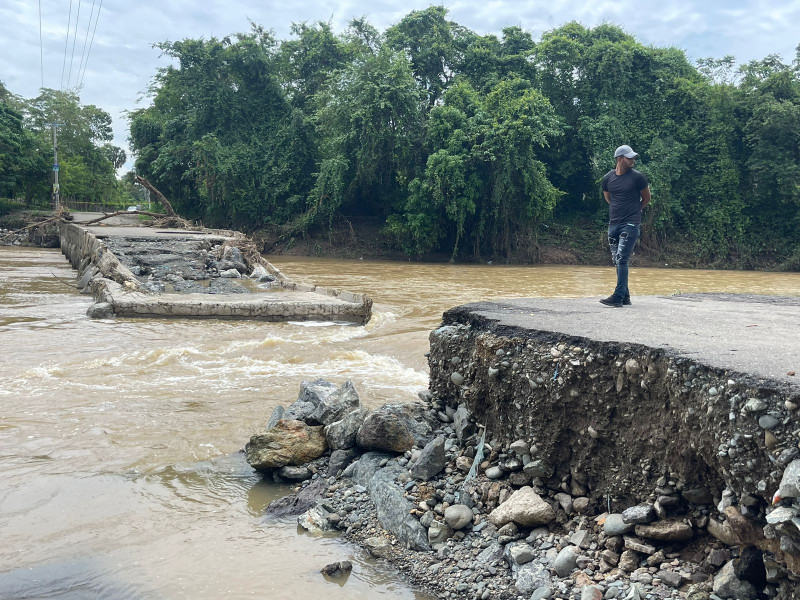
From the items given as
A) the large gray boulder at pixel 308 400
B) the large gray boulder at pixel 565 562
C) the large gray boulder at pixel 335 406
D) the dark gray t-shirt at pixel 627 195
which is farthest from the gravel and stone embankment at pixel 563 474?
the dark gray t-shirt at pixel 627 195

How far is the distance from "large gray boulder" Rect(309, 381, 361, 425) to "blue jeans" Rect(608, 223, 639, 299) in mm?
2725

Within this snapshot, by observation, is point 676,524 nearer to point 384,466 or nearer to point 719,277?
point 384,466

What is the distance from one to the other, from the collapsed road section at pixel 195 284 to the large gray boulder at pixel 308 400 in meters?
5.51

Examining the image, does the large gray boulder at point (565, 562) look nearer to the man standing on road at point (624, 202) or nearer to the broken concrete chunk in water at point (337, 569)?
the broken concrete chunk in water at point (337, 569)

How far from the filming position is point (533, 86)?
29375mm

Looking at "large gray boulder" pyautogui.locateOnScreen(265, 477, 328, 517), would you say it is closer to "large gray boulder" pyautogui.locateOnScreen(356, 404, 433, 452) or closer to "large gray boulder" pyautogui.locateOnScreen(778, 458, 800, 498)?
"large gray boulder" pyautogui.locateOnScreen(356, 404, 433, 452)

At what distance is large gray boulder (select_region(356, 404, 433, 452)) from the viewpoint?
15.6 feet

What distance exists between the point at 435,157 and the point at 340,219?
6608 millimetres

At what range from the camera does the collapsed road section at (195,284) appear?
11.3m

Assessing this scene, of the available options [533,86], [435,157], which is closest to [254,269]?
[435,157]

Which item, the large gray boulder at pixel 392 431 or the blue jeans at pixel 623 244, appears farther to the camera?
the blue jeans at pixel 623 244

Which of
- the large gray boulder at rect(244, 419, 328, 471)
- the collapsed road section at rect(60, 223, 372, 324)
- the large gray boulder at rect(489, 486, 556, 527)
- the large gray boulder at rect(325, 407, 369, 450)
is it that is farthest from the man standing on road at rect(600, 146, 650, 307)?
the collapsed road section at rect(60, 223, 372, 324)

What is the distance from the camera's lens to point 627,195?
6.11 metres

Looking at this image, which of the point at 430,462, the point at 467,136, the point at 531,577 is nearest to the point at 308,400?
the point at 430,462
